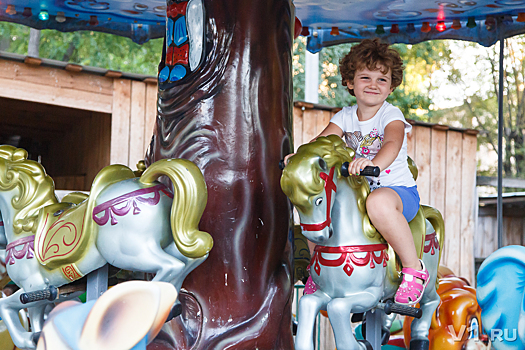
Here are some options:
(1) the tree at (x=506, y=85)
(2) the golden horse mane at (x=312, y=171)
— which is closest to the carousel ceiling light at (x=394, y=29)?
(2) the golden horse mane at (x=312, y=171)

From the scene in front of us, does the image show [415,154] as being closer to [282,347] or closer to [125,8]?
[125,8]

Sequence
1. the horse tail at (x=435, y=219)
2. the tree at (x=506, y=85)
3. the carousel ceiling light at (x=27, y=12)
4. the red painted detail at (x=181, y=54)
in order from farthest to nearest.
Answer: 1. the tree at (x=506, y=85)
2. the carousel ceiling light at (x=27, y=12)
3. the horse tail at (x=435, y=219)
4. the red painted detail at (x=181, y=54)

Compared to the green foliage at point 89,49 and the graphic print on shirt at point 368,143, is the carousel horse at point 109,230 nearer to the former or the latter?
the graphic print on shirt at point 368,143

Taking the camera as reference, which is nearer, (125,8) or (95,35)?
(125,8)

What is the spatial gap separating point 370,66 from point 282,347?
1081 mm

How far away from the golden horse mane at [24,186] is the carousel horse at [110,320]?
1097 mm

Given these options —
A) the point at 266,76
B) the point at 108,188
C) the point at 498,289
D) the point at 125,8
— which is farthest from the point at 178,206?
the point at 125,8

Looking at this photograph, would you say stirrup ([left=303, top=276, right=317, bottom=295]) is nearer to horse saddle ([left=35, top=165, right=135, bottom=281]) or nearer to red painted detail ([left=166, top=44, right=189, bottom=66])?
horse saddle ([left=35, top=165, right=135, bottom=281])

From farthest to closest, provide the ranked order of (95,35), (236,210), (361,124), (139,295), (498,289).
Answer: (95,35)
(361,124)
(236,210)
(498,289)
(139,295)

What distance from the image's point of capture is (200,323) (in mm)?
1951

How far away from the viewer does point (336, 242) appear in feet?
6.14

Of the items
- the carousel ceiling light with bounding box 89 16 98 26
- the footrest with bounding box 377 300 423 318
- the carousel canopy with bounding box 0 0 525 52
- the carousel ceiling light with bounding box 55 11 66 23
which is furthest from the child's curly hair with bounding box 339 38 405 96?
the carousel ceiling light with bounding box 55 11 66 23

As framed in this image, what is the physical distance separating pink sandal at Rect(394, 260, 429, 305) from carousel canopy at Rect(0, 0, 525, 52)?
5.96ft

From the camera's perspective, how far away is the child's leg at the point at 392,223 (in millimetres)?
1896
